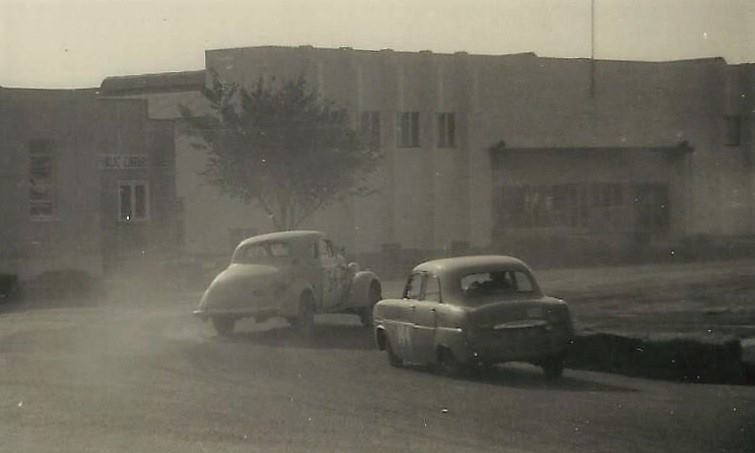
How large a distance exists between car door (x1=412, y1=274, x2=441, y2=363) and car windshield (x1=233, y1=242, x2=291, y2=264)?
6.40 m

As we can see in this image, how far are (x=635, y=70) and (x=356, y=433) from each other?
2040 inches

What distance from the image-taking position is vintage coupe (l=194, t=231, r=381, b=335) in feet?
75.0

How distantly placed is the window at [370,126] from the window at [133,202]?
8.85 metres

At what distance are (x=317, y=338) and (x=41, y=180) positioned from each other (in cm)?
3249

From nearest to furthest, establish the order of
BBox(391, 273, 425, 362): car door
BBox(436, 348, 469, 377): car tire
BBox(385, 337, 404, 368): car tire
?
BBox(436, 348, 469, 377): car tire
BBox(391, 273, 425, 362): car door
BBox(385, 337, 404, 368): car tire

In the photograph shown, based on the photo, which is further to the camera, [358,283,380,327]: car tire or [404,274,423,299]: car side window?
[358,283,380,327]: car tire

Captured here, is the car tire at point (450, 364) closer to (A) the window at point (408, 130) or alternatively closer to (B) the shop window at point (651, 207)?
(A) the window at point (408, 130)

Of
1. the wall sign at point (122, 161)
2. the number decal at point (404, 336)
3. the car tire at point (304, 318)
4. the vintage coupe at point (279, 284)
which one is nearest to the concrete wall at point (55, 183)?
the wall sign at point (122, 161)

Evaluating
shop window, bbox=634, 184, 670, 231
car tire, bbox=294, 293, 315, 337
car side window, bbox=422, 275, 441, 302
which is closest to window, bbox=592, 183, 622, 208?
shop window, bbox=634, 184, 670, 231

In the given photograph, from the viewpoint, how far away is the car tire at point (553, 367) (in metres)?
16.1

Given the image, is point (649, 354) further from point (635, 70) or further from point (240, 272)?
point (635, 70)

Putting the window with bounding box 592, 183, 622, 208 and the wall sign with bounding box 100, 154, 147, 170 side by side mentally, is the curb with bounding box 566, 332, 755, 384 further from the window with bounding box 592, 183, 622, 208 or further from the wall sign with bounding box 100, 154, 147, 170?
the window with bounding box 592, 183, 622, 208

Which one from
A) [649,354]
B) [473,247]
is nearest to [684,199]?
[473,247]

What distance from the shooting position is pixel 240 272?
23.3m
